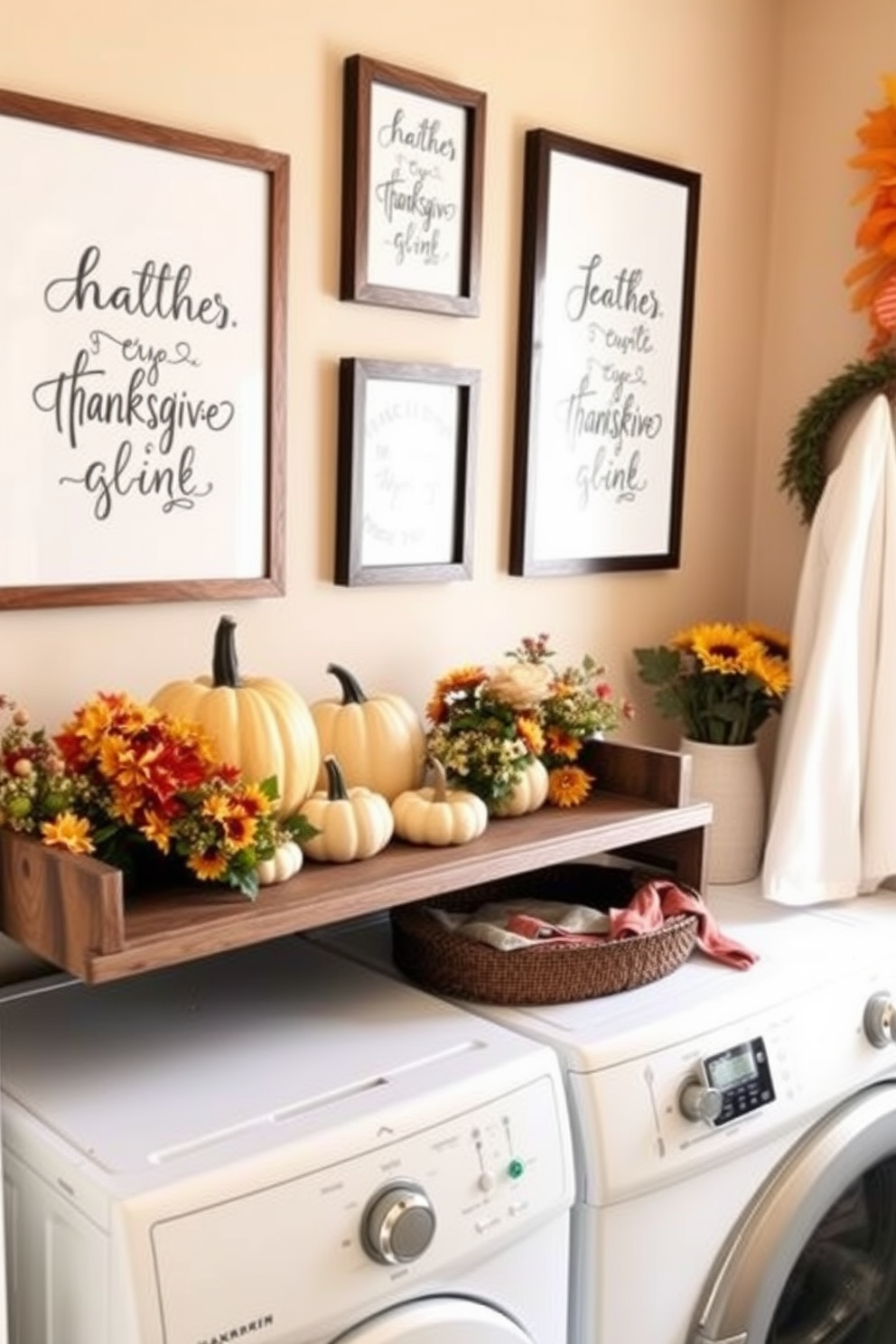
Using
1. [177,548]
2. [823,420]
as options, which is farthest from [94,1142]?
[823,420]

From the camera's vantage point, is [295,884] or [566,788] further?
[566,788]

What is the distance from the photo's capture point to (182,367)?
1.54 m

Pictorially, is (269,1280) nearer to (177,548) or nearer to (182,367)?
(177,548)

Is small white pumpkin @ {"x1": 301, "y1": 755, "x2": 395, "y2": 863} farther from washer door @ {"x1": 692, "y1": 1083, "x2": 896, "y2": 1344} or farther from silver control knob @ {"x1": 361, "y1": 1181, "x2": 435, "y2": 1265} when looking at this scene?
washer door @ {"x1": 692, "y1": 1083, "x2": 896, "y2": 1344}

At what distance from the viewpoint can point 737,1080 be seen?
4.91ft

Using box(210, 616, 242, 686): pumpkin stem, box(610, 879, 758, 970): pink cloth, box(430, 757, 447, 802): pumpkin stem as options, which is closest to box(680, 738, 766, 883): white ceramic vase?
box(610, 879, 758, 970): pink cloth

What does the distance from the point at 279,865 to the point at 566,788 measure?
49cm

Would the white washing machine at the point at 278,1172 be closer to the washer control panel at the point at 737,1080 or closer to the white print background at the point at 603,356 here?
the washer control panel at the point at 737,1080

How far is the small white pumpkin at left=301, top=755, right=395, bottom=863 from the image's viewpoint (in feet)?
4.70

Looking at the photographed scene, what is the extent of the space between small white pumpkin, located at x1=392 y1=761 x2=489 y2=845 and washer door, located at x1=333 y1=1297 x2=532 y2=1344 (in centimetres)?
47

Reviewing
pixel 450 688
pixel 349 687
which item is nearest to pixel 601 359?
pixel 450 688

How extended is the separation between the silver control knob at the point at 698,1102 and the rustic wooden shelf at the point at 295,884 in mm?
281

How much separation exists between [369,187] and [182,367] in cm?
35

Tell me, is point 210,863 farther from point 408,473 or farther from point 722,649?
point 722,649
